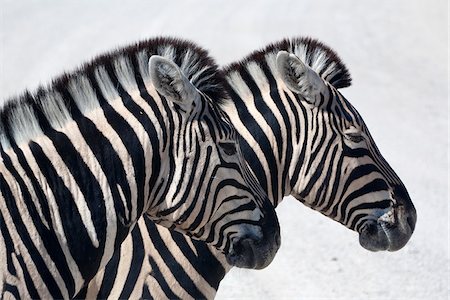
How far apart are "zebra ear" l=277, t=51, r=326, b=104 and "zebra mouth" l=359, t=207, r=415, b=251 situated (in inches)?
36.8

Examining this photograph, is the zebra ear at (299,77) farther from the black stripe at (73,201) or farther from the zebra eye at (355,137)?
the black stripe at (73,201)

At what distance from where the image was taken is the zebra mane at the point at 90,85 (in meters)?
4.75

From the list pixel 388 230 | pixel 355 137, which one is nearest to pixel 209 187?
pixel 355 137

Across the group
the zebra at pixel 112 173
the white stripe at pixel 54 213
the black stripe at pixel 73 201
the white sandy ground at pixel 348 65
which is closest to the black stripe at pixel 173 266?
the zebra at pixel 112 173

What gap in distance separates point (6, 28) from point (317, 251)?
607 inches

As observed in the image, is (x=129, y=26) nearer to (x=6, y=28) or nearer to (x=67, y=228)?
(x=6, y=28)

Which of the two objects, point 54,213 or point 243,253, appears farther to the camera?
point 243,253

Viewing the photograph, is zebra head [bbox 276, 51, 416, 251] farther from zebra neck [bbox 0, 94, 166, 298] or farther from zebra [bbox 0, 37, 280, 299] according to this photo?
zebra neck [bbox 0, 94, 166, 298]

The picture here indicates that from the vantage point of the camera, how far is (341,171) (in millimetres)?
6230

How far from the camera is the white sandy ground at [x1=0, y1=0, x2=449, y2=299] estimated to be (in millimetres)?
10203

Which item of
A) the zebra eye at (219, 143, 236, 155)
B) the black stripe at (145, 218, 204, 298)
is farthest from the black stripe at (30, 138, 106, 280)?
the black stripe at (145, 218, 204, 298)

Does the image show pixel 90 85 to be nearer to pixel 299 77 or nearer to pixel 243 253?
pixel 243 253

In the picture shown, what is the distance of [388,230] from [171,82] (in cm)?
218

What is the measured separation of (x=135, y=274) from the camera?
5738 millimetres
